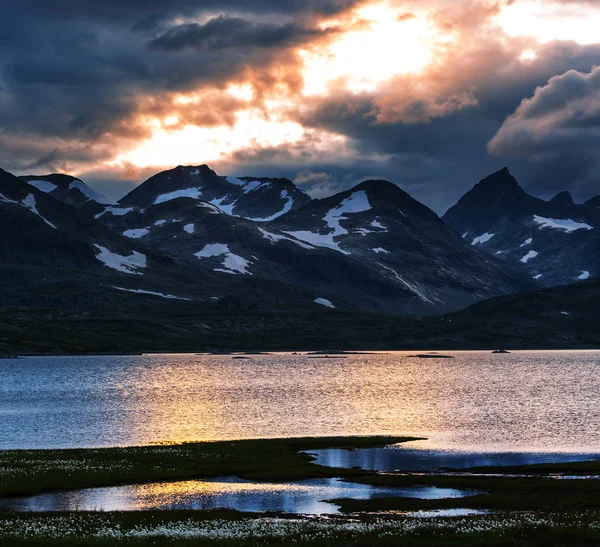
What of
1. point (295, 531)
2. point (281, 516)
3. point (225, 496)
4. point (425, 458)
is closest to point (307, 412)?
point (425, 458)

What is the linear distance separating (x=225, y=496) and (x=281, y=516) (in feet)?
29.2

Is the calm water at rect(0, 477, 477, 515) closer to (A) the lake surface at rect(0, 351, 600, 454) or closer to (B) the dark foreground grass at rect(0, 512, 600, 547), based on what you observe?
(B) the dark foreground grass at rect(0, 512, 600, 547)

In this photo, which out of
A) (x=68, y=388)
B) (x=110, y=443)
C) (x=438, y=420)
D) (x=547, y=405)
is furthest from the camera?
(x=68, y=388)

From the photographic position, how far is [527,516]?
50.8 metres

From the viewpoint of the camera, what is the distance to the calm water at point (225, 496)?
57.2 metres

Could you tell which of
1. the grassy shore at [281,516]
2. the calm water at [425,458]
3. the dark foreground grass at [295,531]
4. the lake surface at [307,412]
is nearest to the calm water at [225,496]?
the grassy shore at [281,516]

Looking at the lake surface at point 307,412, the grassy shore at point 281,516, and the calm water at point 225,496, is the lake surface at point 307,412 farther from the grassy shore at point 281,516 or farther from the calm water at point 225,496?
the calm water at point 225,496

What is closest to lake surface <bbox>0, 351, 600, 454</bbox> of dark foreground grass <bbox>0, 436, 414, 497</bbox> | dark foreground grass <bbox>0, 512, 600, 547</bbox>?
dark foreground grass <bbox>0, 436, 414, 497</bbox>

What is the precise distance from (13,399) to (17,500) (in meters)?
101

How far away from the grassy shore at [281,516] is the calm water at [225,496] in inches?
77.6

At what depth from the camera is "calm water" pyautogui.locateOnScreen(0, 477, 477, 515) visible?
57250 mm

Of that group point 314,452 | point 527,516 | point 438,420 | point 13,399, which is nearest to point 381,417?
point 438,420

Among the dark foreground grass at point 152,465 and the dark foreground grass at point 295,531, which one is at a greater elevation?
the dark foreground grass at point 152,465

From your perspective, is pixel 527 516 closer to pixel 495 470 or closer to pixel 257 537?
pixel 257 537
